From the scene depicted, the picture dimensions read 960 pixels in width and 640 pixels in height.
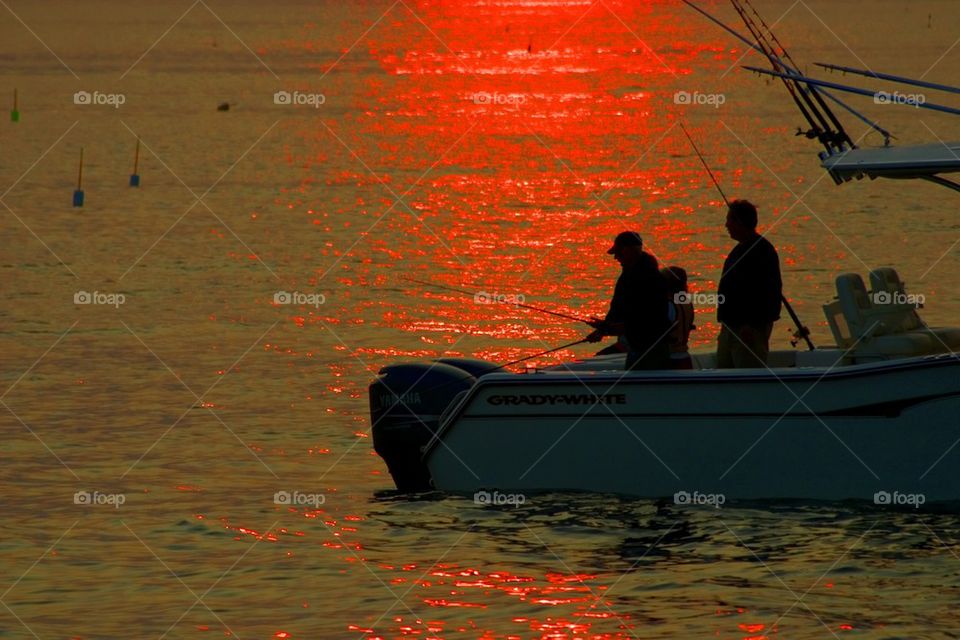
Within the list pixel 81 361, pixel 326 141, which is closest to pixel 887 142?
pixel 81 361

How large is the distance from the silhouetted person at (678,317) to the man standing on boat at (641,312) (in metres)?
0.09

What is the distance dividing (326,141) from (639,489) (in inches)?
1959

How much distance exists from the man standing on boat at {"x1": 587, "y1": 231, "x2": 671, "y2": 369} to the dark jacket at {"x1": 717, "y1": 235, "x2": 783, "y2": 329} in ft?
1.63

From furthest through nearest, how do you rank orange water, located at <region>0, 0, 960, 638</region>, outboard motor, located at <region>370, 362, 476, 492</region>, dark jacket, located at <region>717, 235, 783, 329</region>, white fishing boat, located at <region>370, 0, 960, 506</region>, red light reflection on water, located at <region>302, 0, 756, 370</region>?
red light reflection on water, located at <region>302, 0, 756, 370</region> < outboard motor, located at <region>370, 362, 476, 492</region> < dark jacket, located at <region>717, 235, 783, 329</region> < white fishing boat, located at <region>370, 0, 960, 506</region> < orange water, located at <region>0, 0, 960, 638</region>

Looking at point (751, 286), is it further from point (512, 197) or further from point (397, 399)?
point (512, 197)

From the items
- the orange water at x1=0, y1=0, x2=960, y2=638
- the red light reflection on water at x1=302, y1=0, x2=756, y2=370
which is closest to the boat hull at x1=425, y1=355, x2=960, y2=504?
the orange water at x1=0, y1=0, x2=960, y2=638

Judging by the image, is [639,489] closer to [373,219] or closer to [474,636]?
[474,636]

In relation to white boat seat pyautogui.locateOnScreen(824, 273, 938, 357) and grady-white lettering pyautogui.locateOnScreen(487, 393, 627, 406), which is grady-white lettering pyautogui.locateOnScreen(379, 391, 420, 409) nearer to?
grady-white lettering pyautogui.locateOnScreen(487, 393, 627, 406)

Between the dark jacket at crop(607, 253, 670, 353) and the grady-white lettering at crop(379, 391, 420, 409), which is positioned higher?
the dark jacket at crop(607, 253, 670, 353)

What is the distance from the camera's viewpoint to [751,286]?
13633 millimetres

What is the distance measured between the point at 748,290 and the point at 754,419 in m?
1.06

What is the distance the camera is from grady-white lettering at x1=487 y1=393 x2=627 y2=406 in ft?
44.7

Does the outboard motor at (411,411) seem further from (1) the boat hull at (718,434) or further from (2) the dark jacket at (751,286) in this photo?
(2) the dark jacket at (751,286)

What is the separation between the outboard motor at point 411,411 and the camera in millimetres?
14805
